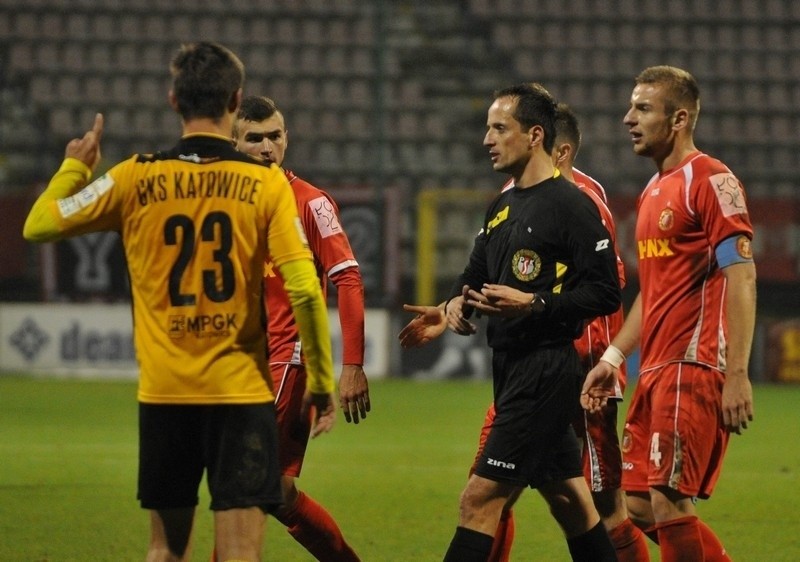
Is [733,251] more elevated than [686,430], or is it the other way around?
[733,251]

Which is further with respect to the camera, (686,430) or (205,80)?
(686,430)

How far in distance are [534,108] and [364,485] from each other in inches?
172

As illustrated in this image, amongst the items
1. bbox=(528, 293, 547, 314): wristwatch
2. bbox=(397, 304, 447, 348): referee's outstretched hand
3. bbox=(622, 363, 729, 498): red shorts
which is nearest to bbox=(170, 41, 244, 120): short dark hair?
bbox=(528, 293, 547, 314): wristwatch

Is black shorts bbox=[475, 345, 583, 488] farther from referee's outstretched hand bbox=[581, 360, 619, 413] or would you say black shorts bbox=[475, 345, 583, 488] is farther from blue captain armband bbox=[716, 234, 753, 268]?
blue captain armband bbox=[716, 234, 753, 268]

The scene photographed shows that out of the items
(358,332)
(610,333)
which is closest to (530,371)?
(358,332)

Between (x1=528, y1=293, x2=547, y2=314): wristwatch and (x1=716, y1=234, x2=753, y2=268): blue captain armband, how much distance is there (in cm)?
61

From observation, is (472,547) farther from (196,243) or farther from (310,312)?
(196,243)

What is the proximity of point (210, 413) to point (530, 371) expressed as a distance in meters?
1.29

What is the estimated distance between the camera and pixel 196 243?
3.74 meters

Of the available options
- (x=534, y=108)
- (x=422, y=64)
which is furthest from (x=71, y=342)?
(x=534, y=108)

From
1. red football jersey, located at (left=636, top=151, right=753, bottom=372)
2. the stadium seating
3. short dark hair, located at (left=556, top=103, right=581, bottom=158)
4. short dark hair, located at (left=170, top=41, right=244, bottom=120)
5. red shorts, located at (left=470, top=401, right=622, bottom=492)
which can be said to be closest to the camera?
short dark hair, located at (left=170, top=41, right=244, bottom=120)

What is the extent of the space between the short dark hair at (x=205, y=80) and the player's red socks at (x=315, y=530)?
Answer: 6.18 feet

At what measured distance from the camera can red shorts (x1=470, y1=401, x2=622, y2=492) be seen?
525 centimetres

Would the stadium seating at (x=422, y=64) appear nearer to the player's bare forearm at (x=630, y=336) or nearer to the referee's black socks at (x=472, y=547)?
the player's bare forearm at (x=630, y=336)
